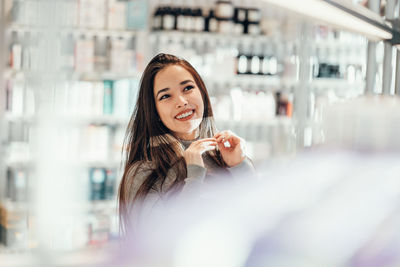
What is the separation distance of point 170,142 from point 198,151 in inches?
5.7

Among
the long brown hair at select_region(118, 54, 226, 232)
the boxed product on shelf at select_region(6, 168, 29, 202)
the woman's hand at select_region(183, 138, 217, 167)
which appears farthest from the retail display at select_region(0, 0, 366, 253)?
the woman's hand at select_region(183, 138, 217, 167)

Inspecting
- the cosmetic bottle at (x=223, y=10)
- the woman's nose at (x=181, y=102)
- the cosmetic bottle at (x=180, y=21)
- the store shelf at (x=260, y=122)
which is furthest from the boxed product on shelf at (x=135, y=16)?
the woman's nose at (x=181, y=102)

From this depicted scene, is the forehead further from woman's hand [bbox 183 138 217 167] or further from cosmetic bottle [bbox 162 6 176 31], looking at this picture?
cosmetic bottle [bbox 162 6 176 31]

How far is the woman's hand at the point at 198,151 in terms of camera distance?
4.45 feet

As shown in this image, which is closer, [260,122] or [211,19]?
[211,19]

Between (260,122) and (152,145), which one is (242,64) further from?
(152,145)

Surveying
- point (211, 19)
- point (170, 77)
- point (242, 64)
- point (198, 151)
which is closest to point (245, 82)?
point (242, 64)

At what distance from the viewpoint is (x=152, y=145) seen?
1.47 m

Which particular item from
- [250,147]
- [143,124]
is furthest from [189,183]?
[250,147]

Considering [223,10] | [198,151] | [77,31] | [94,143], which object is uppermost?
[223,10]

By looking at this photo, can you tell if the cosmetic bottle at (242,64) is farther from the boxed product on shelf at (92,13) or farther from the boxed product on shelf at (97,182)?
the boxed product on shelf at (97,182)

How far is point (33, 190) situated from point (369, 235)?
12.9ft

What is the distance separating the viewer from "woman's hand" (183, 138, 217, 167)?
4.45 ft

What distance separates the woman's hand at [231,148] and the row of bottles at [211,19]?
3335mm
